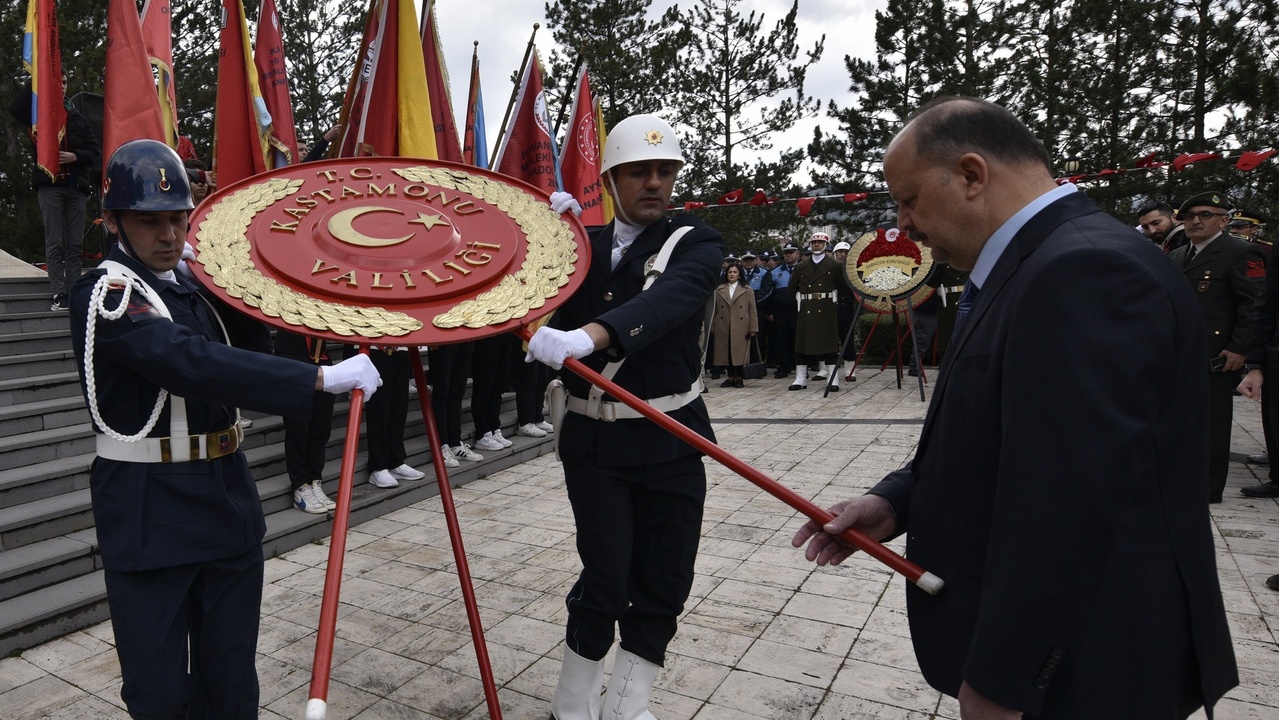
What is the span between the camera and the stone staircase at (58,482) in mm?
3789

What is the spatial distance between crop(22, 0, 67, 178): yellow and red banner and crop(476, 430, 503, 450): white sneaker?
12.7 ft

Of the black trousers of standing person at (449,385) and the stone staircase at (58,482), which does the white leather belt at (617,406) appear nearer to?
the stone staircase at (58,482)

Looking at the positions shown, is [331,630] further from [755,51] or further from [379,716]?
[755,51]

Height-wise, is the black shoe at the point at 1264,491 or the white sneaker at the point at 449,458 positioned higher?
the black shoe at the point at 1264,491

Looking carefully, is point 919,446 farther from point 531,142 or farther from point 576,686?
point 531,142

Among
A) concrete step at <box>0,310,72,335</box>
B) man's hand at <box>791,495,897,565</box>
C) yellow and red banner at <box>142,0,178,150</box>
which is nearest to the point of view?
man's hand at <box>791,495,897,565</box>

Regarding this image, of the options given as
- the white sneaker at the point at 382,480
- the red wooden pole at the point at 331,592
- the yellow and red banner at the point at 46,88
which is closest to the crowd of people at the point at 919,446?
the red wooden pole at the point at 331,592

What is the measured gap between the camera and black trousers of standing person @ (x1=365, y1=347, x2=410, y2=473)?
19.1ft

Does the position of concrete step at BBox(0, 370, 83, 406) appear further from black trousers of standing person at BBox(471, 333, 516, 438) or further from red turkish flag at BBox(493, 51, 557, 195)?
red turkish flag at BBox(493, 51, 557, 195)

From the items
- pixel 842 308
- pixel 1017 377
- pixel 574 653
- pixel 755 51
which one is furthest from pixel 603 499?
pixel 755 51

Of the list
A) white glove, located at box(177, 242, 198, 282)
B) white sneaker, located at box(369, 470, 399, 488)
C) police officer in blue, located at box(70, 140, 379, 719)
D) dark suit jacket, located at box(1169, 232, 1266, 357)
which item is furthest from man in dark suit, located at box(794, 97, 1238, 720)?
white sneaker, located at box(369, 470, 399, 488)

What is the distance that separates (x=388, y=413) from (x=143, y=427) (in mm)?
3944

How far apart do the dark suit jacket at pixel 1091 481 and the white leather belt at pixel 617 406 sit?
1384mm

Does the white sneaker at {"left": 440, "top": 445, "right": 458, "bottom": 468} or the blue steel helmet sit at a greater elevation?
the blue steel helmet
